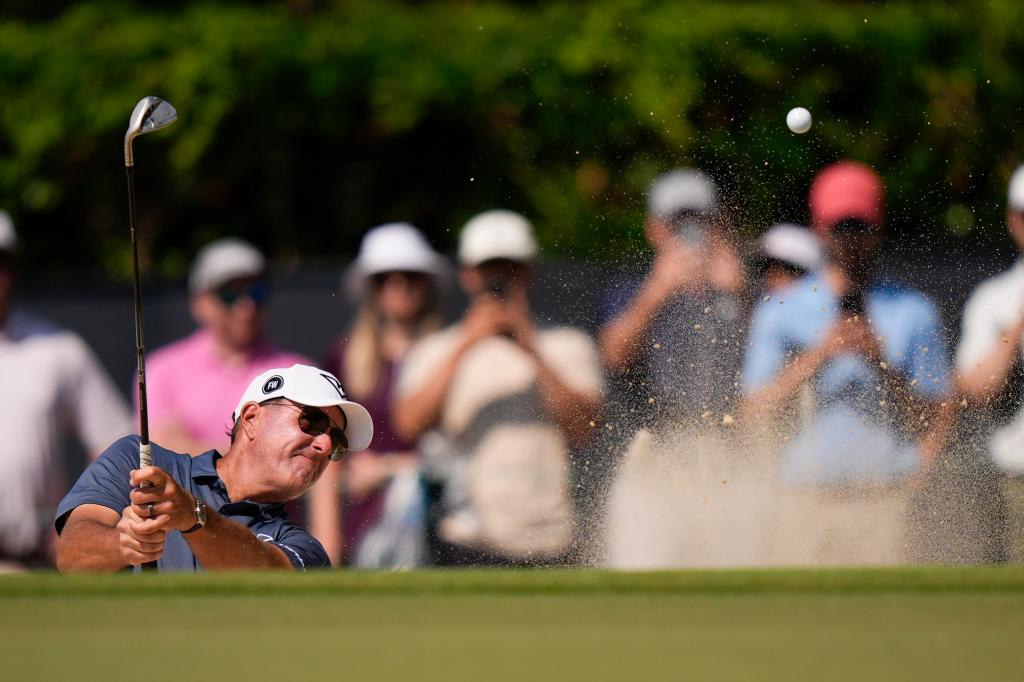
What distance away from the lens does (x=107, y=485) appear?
11.6 ft

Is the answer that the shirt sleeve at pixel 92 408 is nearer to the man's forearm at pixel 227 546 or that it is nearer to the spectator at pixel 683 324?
the spectator at pixel 683 324

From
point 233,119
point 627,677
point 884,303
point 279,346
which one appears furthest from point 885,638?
point 233,119

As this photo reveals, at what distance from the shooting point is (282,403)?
3.56 m

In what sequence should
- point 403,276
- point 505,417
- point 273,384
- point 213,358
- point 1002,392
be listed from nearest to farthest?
1. point 273,384
2. point 1002,392
3. point 505,417
4. point 213,358
5. point 403,276

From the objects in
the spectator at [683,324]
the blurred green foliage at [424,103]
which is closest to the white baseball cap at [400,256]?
the spectator at [683,324]

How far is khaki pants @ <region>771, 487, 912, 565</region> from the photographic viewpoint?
488 cm

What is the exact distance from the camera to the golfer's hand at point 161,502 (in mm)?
3234

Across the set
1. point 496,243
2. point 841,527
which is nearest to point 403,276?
point 496,243

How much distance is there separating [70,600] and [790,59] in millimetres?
4866

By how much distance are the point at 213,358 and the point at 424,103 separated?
107 inches

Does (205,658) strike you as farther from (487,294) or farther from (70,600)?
(487,294)

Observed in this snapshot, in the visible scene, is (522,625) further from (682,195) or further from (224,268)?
(224,268)

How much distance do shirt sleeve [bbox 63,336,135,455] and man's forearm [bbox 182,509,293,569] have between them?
2.16 metres

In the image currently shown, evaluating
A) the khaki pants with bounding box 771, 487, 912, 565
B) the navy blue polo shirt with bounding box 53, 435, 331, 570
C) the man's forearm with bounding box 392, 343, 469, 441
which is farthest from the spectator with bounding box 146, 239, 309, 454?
the khaki pants with bounding box 771, 487, 912, 565
